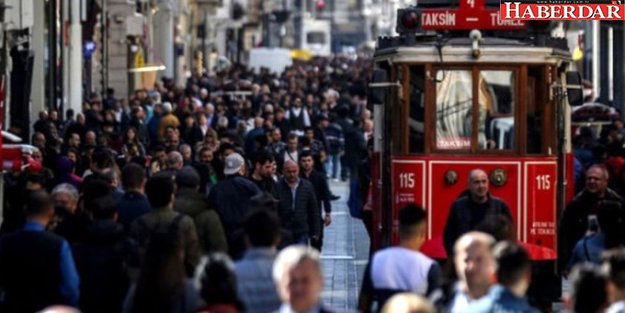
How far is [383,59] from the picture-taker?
→ 20.3 m

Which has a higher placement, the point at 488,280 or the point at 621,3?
the point at 621,3

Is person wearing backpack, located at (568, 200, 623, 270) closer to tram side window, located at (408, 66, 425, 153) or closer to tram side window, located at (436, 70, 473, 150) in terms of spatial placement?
tram side window, located at (436, 70, 473, 150)

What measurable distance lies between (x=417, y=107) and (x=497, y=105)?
2.30 ft

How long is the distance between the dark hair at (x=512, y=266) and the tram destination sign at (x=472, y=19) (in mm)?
10231

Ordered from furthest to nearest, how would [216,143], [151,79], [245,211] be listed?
[151,79]
[216,143]
[245,211]

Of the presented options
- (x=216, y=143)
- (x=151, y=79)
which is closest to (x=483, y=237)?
(x=216, y=143)

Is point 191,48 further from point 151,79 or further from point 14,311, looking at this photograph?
point 14,311

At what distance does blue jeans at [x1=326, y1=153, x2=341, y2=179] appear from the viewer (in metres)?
41.7

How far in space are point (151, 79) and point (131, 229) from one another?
4948cm

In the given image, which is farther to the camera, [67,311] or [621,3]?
[621,3]

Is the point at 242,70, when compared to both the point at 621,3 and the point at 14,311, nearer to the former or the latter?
the point at 621,3

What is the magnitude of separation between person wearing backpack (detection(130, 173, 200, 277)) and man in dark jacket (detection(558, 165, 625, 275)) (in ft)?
13.1

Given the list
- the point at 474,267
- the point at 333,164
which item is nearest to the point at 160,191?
the point at 474,267

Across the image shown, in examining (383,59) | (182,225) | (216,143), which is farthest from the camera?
(216,143)
